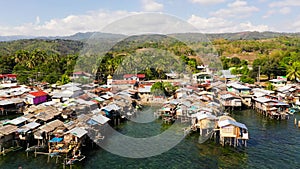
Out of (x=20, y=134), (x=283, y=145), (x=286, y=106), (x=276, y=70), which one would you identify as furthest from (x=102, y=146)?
(x=276, y=70)

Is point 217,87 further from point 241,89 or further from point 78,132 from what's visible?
point 78,132

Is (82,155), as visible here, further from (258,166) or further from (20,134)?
(258,166)

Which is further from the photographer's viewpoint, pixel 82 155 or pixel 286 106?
pixel 286 106

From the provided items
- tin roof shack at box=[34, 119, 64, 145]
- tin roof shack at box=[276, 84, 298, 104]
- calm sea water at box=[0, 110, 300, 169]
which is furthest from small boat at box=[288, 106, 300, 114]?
tin roof shack at box=[34, 119, 64, 145]

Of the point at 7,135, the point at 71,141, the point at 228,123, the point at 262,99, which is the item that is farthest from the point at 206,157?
the point at 262,99

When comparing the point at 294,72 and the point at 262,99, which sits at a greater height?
the point at 294,72

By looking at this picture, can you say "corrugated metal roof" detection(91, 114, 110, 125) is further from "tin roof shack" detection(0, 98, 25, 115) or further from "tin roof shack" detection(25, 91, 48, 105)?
"tin roof shack" detection(25, 91, 48, 105)
